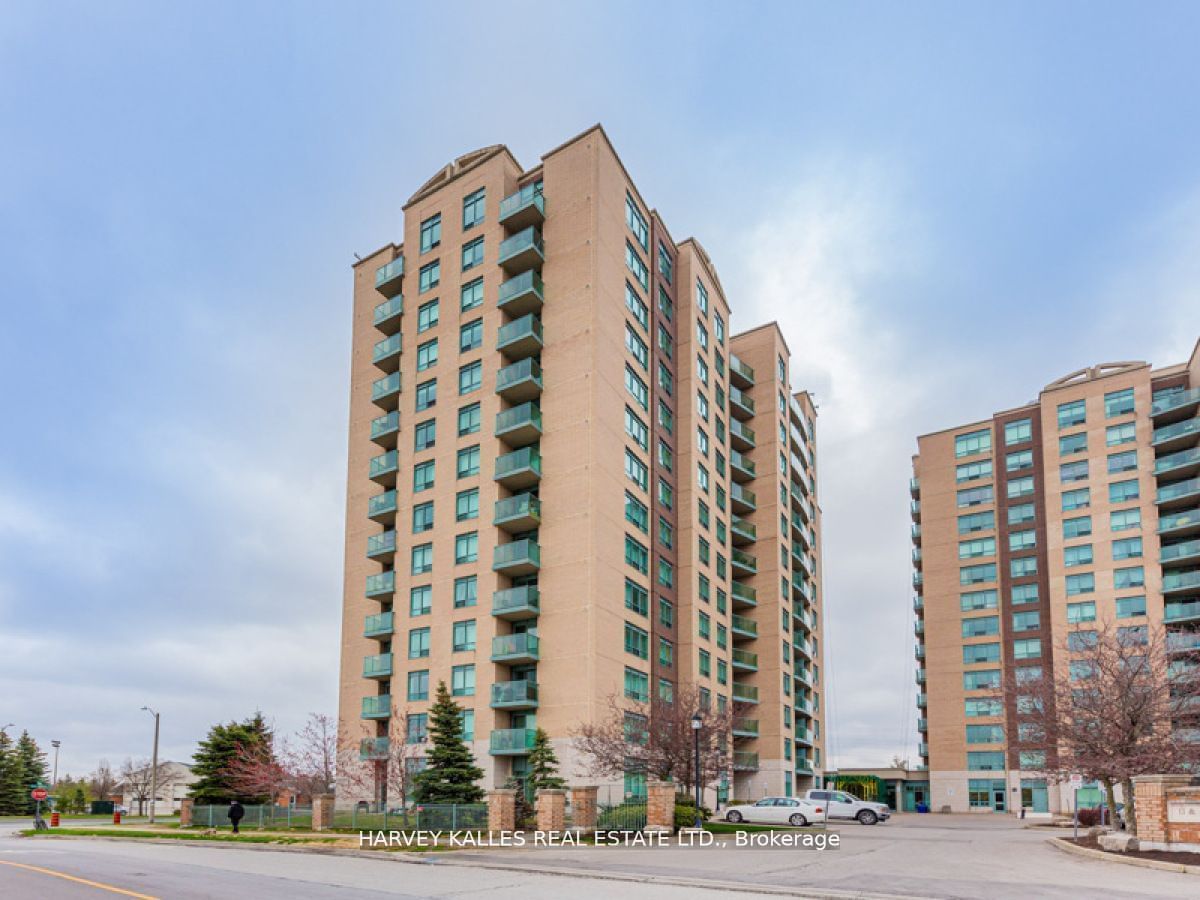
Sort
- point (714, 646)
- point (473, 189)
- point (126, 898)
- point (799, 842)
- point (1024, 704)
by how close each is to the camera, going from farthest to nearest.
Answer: point (714, 646), point (473, 189), point (1024, 704), point (799, 842), point (126, 898)

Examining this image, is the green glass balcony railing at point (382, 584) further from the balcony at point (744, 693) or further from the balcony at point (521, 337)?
the balcony at point (744, 693)

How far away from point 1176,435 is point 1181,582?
37.5 feet

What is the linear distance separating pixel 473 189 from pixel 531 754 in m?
32.1

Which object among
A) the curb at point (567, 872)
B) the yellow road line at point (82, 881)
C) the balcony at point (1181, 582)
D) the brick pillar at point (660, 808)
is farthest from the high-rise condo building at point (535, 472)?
the balcony at point (1181, 582)

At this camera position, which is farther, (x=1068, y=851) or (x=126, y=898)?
(x=1068, y=851)

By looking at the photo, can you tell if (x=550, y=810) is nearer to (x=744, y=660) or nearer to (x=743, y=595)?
(x=744, y=660)

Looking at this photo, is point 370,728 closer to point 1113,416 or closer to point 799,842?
point 799,842

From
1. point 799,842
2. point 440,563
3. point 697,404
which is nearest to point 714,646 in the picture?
point 697,404

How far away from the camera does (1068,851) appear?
30.7 m

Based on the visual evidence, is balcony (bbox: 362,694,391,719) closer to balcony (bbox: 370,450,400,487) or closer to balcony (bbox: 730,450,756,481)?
balcony (bbox: 370,450,400,487)

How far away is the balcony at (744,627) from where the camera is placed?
70.3 m

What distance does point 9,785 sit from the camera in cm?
8800

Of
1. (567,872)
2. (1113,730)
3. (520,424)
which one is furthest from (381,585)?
(1113,730)

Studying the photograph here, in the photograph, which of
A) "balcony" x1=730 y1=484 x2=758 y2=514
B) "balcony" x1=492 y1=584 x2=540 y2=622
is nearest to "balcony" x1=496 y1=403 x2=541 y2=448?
"balcony" x1=492 y1=584 x2=540 y2=622
